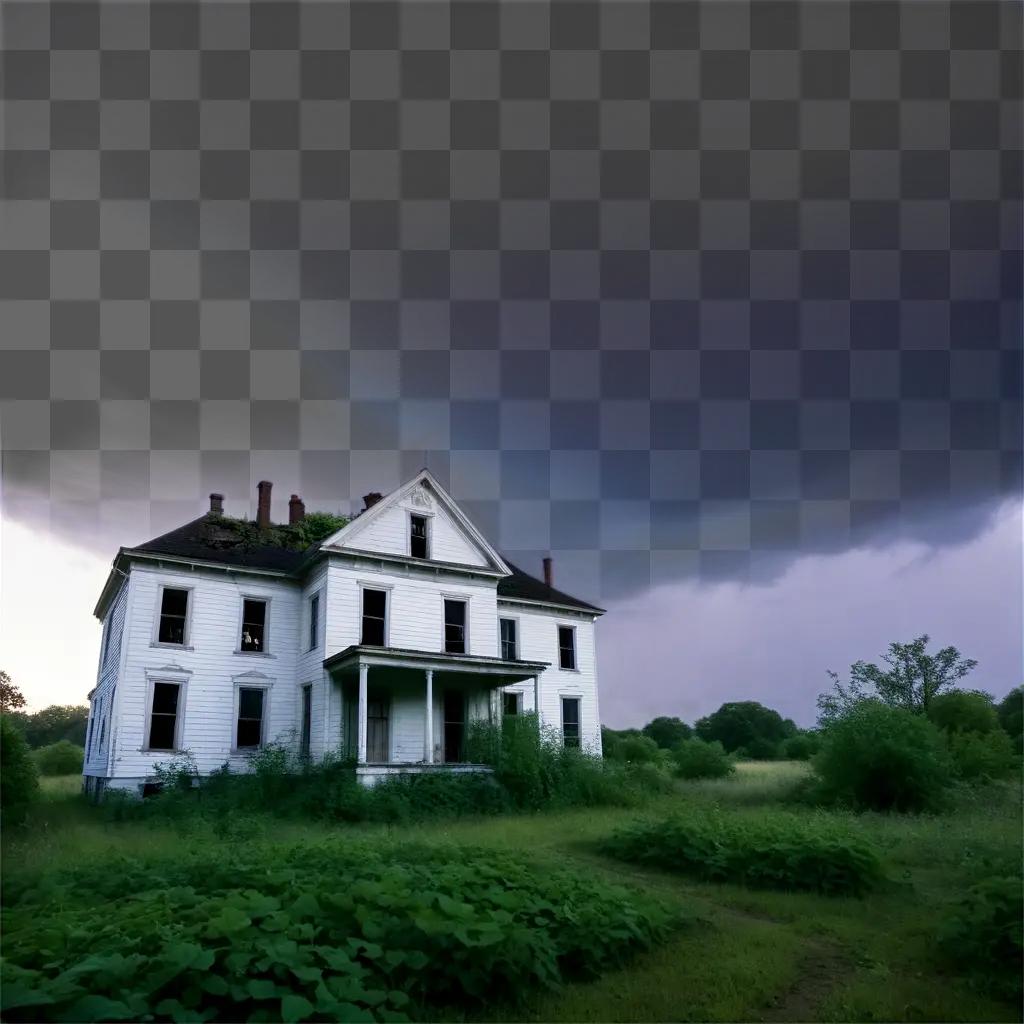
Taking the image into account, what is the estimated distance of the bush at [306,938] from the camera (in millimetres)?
4500

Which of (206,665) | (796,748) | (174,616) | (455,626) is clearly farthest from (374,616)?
(796,748)

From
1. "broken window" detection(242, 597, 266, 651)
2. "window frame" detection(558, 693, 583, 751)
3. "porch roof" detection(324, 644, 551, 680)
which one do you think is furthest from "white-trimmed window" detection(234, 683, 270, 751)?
"window frame" detection(558, 693, 583, 751)

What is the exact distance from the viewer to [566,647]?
95.9ft

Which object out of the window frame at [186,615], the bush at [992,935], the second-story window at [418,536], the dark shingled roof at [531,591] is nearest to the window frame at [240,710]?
the window frame at [186,615]

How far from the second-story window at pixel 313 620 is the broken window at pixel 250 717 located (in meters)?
2.10

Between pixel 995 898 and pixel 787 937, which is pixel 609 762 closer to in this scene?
pixel 787 937

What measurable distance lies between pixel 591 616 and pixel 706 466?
31.4ft

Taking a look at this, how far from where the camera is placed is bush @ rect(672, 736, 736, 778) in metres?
32.6

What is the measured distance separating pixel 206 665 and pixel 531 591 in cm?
1251

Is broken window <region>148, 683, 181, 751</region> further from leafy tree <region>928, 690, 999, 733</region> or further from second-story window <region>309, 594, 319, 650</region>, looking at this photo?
leafy tree <region>928, 690, 999, 733</region>

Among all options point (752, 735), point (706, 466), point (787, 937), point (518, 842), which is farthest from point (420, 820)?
point (752, 735)

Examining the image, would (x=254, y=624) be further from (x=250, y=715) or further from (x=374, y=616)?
(x=374, y=616)

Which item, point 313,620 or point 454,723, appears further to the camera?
point 454,723

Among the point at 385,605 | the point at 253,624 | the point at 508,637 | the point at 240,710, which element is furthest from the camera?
the point at 508,637
